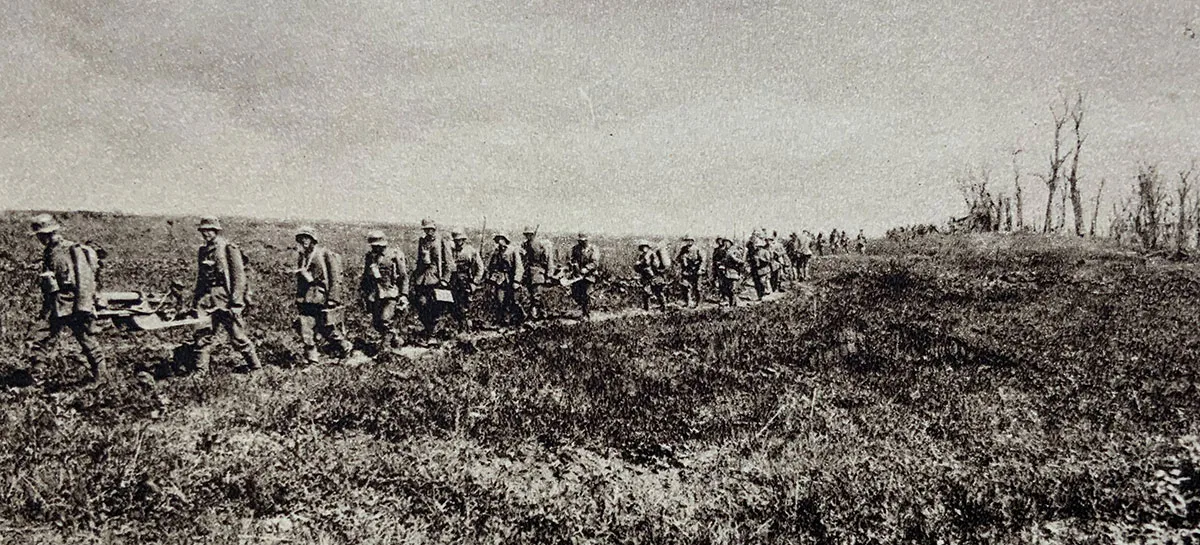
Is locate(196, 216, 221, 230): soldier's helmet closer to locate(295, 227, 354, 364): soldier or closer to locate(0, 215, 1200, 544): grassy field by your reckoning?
locate(295, 227, 354, 364): soldier

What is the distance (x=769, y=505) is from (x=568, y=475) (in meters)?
1.77

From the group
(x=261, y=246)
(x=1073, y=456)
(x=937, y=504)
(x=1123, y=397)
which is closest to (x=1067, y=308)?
(x=1123, y=397)

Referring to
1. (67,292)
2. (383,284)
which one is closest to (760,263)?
(383,284)

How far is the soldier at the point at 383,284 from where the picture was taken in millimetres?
10219

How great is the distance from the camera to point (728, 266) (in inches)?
672

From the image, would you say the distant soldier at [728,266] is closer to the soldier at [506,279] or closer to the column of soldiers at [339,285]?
the column of soldiers at [339,285]

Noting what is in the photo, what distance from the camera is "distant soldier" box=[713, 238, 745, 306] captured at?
17.0 meters

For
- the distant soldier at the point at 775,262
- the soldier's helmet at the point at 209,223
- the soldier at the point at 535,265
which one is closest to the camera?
the soldier's helmet at the point at 209,223

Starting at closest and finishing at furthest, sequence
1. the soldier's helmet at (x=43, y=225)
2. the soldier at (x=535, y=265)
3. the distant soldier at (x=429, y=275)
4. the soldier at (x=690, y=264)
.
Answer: the soldier's helmet at (x=43, y=225) < the distant soldier at (x=429, y=275) < the soldier at (x=535, y=265) < the soldier at (x=690, y=264)

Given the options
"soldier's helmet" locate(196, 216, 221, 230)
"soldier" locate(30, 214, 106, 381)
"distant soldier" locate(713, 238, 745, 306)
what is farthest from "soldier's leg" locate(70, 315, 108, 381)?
"distant soldier" locate(713, 238, 745, 306)

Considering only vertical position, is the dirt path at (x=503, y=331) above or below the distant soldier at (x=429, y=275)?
below

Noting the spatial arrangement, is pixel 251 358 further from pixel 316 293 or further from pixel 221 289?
pixel 316 293

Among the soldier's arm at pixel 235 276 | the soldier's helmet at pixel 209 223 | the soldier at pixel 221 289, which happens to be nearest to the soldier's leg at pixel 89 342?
the soldier at pixel 221 289

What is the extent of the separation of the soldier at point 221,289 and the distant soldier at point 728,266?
11505 mm
